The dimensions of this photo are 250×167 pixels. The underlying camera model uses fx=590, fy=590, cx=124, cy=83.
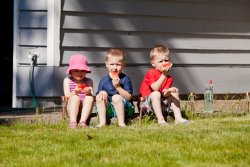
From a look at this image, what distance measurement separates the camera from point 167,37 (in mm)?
9109

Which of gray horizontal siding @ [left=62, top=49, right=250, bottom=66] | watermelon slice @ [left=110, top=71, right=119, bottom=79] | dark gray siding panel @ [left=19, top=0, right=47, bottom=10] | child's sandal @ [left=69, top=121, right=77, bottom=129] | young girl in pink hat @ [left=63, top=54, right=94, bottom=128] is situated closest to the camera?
child's sandal @ [left=69, top=121, right=77, bottom=129]

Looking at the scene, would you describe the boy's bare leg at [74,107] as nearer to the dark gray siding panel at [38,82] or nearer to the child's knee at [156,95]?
the child's knee at [156,95]

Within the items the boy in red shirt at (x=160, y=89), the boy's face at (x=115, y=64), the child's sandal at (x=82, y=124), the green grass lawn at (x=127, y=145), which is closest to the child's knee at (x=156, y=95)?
the boy in red shirt at (x=160, y=89)

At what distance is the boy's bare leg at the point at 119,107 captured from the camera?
658cm

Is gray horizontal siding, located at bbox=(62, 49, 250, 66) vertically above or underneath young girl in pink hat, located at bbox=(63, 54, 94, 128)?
above

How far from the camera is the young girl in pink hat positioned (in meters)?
6.54

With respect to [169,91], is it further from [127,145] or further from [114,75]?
[127,145]

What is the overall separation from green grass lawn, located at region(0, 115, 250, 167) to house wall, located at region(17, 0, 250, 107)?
1.83 metres

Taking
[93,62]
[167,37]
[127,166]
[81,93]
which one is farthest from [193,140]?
[167,37]

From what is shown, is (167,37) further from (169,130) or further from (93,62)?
(169,130)

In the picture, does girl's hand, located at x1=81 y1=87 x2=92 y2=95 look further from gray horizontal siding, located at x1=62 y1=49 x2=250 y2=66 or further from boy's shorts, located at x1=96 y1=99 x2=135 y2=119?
gray horizontal siding, located at x1=62 y1=49 x2=250 y2=66

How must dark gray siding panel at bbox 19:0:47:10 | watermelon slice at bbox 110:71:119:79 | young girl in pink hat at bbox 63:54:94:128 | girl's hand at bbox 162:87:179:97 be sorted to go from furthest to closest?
dark gray siding panel at bbox 19:0:47:10 → girl's hand at bbox 162:87:179:97 → watermelon slice at bbox 110:71:119:79 → young girl in pink hat at bbox 63:54:94:128

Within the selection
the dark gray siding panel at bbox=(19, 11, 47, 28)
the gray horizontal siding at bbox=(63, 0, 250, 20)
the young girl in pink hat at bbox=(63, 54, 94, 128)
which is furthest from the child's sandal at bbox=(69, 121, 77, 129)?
the gray horizontal siding at bbox=(63, 0, 250, 20)

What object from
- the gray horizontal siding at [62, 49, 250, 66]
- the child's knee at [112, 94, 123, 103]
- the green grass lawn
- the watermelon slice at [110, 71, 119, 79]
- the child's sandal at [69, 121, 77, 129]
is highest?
the gray horizontal siding at [62, 49, 250, 66]
